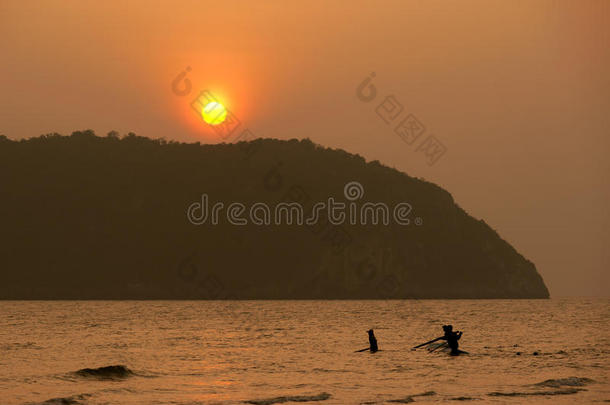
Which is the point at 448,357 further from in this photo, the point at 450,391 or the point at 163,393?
the point at 163,393

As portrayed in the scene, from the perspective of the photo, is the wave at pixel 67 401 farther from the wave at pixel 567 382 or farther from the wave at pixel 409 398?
the wave at pixel 567 382

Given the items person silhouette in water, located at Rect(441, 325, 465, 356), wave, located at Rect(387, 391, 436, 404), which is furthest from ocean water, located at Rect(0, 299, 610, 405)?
person silhouette in water, located at Rect(441, 325, 465, 356)

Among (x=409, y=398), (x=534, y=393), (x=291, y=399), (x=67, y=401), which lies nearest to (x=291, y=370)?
(x=291, y=399)

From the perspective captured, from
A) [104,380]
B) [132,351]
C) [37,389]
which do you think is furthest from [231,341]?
[37,389]

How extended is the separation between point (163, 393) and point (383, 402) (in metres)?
8.99

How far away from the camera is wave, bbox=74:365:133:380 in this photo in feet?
139

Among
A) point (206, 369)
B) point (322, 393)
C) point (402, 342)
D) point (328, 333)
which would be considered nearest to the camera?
point (322, 393)

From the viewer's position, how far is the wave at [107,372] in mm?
42250

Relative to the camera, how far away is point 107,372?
43312 mm

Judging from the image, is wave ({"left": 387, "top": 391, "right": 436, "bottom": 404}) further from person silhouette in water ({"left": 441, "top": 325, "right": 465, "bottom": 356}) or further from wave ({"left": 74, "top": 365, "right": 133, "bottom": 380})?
person silhouette in water ({"left": 441, "top": 325, "right": 465, "bottom": 356})

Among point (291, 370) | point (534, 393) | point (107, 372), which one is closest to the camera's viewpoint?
point (534, 393)

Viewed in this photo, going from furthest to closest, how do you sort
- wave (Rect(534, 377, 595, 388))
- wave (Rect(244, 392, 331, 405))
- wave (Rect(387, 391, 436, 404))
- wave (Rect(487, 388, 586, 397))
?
wave (Rect(534, 377, 595, 388)) < wave (Rect(487, 388, 586, 397)) < wave (Rect(387, 391, 436, 404)) < wave (Rect(244, 392, 331, 405))

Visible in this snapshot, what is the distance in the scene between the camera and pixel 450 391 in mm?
35438

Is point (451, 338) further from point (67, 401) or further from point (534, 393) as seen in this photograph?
point (67, 401)
